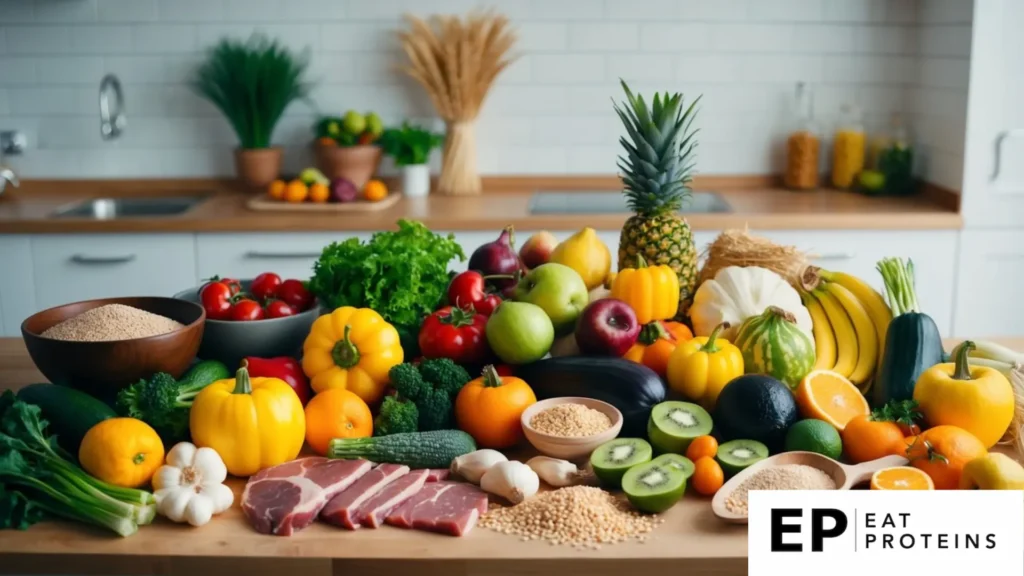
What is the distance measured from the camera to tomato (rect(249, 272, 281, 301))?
6.60 feet

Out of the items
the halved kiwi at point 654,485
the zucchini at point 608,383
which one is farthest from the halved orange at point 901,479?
the zucchini at point 608,383

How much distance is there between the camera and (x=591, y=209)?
402 centimetres

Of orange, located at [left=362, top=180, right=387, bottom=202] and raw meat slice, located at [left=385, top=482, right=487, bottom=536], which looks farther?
orange, located at [left=362, top=180, right=387, bottom=202]

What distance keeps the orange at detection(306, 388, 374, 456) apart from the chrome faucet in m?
2.77

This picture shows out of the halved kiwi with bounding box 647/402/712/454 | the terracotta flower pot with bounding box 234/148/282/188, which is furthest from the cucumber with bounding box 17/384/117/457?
the terracotta flower pot with bounding box 234/148/282/188

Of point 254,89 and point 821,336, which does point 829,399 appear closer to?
point 821,336

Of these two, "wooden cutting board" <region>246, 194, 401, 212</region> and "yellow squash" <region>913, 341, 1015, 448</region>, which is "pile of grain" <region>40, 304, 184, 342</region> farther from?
"wooden cutting board" <region>246, 194, 401, 212</region>

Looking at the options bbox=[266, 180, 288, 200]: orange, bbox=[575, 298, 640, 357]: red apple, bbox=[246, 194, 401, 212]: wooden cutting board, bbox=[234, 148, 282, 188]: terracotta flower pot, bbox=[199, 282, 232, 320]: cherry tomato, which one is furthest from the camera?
bbox=[234, 148, 282, 188]: terracotta flower pot

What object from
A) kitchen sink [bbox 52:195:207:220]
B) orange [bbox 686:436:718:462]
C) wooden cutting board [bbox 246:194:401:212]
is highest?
wooden cutting board [bbox 246:194:401:212]

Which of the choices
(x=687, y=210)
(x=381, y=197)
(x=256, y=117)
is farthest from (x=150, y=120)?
(x=687, y=210)

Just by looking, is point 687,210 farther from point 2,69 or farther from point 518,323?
point 2,69

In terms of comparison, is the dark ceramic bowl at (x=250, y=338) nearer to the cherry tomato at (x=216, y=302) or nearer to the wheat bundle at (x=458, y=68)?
the cherry tomato at (x=216, y=302)

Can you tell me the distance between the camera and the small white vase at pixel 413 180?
3982 millimetres

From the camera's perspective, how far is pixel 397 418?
5.43 ft
